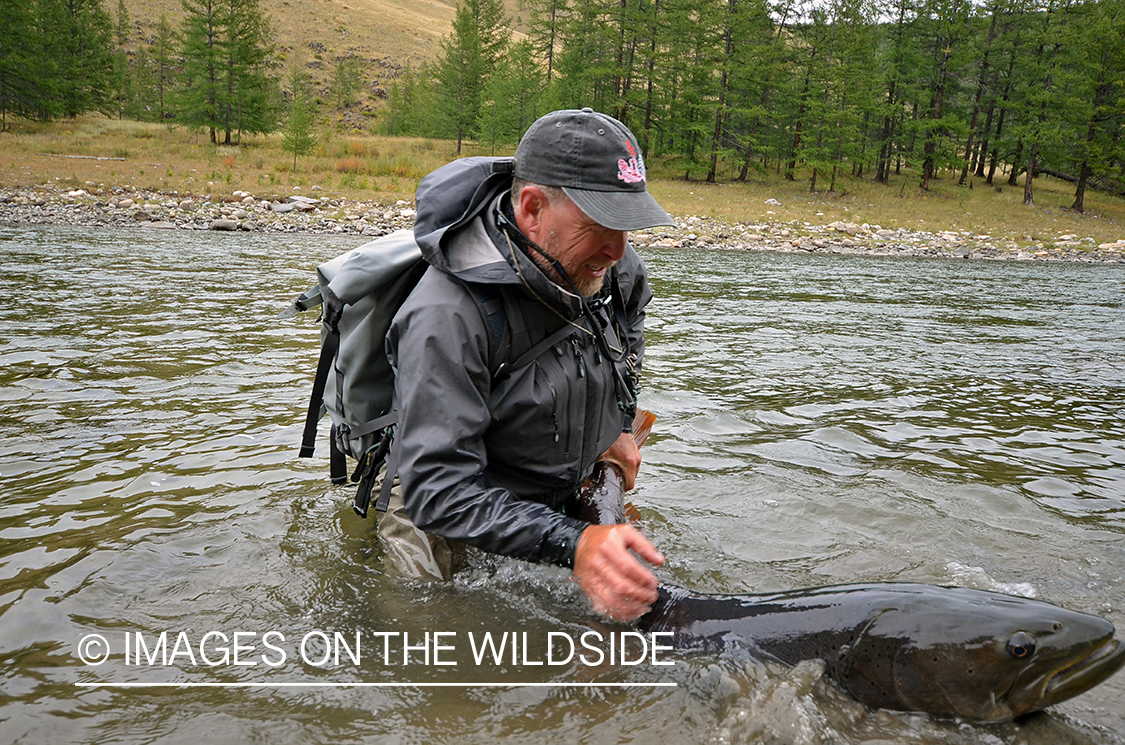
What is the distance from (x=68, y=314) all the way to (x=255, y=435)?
4682mm

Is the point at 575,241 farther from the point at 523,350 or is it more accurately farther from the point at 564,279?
the point at 523,350

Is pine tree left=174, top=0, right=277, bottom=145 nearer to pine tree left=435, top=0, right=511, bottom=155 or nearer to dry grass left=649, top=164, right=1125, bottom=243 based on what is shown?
pine tree left=435, top=0, right=511, bottom=155

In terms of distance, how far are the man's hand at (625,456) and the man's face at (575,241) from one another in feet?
3.58

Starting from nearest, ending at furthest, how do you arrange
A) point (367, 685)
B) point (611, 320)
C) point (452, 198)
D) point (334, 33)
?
point (367, 685) → point (452, 198) → point (611, 320) → point (334, 33)

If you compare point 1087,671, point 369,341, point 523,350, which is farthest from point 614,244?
point 1087,671

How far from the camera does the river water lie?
2318mm

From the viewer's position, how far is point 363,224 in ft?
65.7

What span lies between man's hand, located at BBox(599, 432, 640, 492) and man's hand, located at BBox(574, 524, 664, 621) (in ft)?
4.10

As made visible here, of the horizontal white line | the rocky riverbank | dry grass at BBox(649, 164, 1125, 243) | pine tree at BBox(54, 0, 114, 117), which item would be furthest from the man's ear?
pine tree at BBox(54, 0, 114, 117)

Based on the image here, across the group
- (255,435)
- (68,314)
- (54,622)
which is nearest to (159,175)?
(68,314)

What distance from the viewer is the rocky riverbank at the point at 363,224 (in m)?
18.1

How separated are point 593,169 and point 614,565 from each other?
1251mm

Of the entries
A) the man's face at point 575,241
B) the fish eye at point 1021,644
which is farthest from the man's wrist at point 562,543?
the fish eye at point 1021,644

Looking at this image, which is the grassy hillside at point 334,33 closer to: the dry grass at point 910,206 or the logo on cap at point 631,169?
the dry grass at point 910,206
